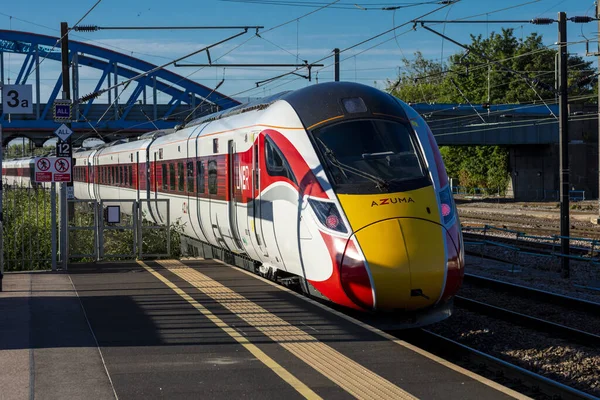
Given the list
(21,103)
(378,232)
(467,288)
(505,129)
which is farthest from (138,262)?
(505,129)

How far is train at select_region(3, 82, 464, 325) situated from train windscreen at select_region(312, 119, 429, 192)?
0.01 m

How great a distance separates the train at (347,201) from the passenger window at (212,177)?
46.1 inches

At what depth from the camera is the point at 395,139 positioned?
1127 cm

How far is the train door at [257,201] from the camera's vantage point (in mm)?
12859

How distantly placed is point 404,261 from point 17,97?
804 centimetres

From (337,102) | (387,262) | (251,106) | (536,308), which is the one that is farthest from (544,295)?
(251,106)

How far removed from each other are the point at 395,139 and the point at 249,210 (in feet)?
10.8

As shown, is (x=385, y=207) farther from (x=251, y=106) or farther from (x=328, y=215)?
(x=251, y=106)

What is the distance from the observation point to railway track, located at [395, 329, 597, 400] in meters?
8.34

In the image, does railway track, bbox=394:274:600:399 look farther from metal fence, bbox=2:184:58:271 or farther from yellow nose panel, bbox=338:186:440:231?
metal fence, bbox=2:184:58:271

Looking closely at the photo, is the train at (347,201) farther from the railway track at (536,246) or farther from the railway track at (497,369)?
the railway track at (536,246)

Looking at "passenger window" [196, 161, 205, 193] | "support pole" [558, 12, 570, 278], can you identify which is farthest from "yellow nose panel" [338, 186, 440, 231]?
"support pole" [558, 12, 570, 278]

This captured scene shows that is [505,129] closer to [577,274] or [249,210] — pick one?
[577,274]

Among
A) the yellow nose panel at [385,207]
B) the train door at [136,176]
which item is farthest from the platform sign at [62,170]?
the train door at [136,176]
